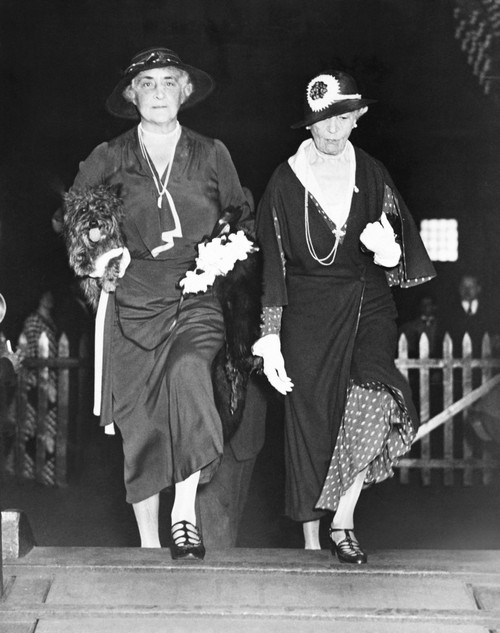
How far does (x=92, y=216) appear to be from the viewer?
5.73 metres

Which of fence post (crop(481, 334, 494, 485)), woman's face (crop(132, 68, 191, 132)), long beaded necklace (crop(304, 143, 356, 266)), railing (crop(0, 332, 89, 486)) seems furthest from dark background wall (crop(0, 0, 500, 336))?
long beaded necklace (crop(304, 143, 356, 266))

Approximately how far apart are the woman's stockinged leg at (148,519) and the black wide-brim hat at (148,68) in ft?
6.24

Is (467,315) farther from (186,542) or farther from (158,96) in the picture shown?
(186,542)

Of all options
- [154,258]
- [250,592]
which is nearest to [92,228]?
[154,258]

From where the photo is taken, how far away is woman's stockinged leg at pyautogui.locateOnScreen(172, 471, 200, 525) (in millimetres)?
5496

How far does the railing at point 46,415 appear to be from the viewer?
8.81m

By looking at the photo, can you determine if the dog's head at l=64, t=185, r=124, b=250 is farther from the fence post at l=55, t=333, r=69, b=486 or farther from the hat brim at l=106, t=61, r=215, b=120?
the fence post at l=55, t=333, r=69, b=486

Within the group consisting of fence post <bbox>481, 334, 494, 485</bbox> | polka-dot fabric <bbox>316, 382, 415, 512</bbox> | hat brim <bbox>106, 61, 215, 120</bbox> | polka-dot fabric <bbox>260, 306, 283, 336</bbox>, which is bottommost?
fence post <bbox>481, 334, 494, 485</bbox>

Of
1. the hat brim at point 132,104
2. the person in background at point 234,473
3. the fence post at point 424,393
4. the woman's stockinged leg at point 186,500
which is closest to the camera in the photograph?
the woman's stockinged leg at point 186,500

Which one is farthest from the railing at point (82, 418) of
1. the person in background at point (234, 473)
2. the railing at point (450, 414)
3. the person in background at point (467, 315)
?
the person in background at point (467, 315)

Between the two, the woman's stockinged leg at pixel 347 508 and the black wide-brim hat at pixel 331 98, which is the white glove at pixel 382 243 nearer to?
the black wide-brim hat at pixel 331 98

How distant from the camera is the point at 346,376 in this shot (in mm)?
5719

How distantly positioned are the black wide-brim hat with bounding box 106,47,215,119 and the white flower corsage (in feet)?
2.66

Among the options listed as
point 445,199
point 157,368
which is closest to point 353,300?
point 157,368
